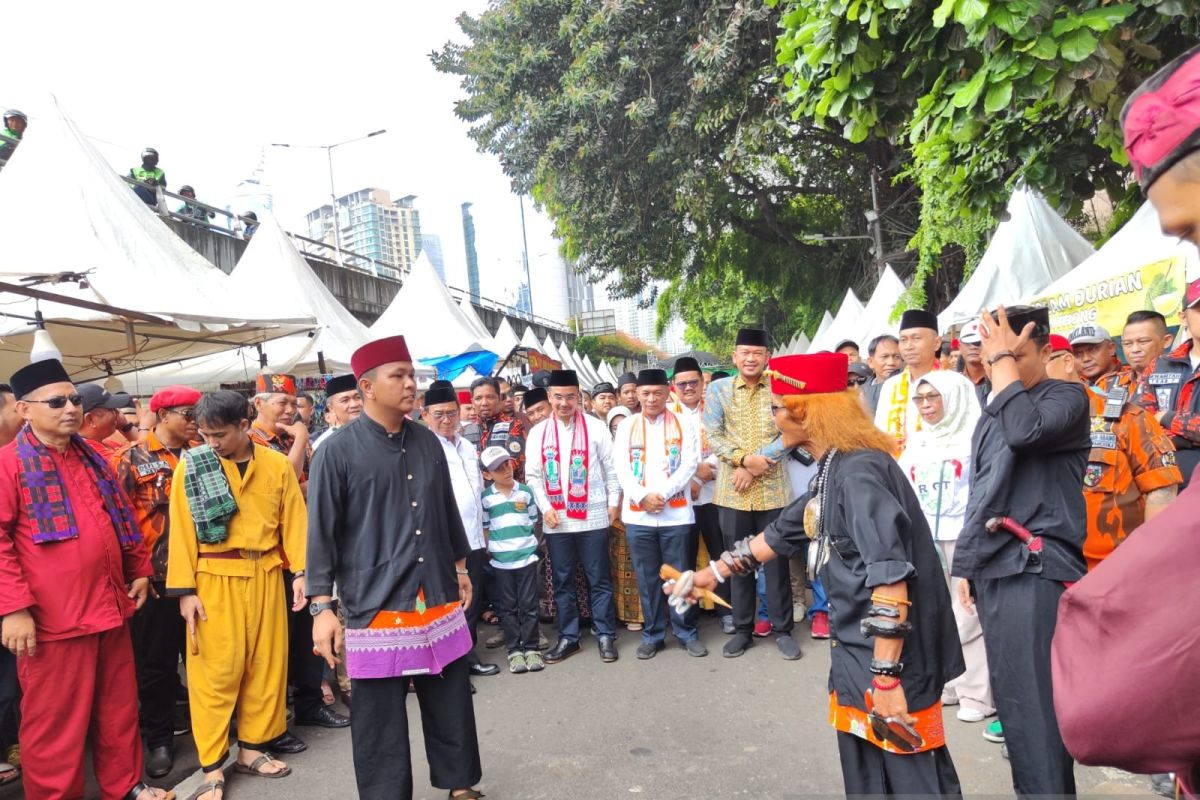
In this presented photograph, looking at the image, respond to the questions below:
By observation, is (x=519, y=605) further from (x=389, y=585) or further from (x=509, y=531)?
(x=389, y=585)

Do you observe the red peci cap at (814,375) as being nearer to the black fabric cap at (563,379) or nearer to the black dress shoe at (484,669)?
the black fabric cap at (563,379)

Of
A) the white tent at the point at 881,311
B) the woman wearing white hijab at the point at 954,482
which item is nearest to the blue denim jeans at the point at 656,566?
the woman wearing white hijab at the point at 954,482

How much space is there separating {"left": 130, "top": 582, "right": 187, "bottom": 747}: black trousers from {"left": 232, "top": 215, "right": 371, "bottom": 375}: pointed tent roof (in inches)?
180

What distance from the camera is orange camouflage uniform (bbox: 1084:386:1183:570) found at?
3.43 meters

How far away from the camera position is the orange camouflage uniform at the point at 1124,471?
3.43 meters

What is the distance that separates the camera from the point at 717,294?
71.9 ft

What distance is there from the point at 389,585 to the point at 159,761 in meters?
2.22

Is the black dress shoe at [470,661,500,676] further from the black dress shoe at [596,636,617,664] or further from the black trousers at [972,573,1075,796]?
the black trousers at [972,573,1075,796]

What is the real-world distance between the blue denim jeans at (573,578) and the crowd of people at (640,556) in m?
0.02

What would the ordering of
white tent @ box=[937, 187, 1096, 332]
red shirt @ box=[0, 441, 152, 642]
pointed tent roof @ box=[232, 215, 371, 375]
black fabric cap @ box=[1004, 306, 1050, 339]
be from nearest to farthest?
black fabric cap @ box=[1004, 306, 1050, 339], red shirt @ box=[0, 441, 152, 642], white tent @ box=[937, 187, 1096, 332], pointed tent roof @ box=[232, 215, 371, 375]

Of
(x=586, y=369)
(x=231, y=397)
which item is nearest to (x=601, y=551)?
(x=231, y=397)

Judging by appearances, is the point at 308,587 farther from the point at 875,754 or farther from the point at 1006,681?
the point at 1006,681

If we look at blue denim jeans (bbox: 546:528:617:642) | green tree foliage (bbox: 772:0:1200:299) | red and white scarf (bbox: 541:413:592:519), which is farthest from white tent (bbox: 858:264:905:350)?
blue denim jeans (bbox: 546:528:617:642)

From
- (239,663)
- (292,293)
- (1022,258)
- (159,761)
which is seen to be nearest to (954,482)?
(239,663)
